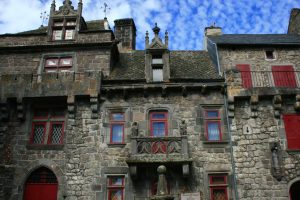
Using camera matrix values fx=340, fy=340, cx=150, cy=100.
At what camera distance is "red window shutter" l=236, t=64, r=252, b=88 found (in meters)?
16.9

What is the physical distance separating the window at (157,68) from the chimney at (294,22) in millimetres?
9627

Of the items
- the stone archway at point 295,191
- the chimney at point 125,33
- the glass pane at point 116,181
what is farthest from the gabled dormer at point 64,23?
the stone archway at point 295,191

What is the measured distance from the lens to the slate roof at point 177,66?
57.0ft

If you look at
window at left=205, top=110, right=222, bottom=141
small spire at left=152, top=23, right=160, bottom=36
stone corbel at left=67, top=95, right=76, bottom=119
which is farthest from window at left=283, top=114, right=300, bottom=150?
stone corbel at left=67, top=95, right=76, bottom=119

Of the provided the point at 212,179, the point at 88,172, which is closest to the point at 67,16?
the point at 88,172

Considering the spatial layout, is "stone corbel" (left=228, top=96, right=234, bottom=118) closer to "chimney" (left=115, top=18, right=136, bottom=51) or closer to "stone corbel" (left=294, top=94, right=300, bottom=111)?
"stone corbel" (left=294, top=94, right=300, bottom=111)

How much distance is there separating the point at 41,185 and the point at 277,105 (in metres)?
11.5

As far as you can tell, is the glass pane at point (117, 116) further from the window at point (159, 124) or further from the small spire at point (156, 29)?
the small spire at point (156, 29)

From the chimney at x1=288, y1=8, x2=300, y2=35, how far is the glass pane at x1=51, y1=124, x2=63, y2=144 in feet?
50.8

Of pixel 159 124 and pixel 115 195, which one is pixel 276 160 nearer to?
pixel 159 124

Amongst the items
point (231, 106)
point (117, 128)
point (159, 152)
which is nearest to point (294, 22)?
point (231, 106)

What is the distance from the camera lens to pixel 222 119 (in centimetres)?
1608

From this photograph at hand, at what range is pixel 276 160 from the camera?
15.0 meters

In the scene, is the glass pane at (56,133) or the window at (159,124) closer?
the window at (159,124)
